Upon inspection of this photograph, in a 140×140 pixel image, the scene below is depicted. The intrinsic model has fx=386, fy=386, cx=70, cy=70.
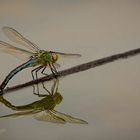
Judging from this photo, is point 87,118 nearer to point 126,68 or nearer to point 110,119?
point 110,119

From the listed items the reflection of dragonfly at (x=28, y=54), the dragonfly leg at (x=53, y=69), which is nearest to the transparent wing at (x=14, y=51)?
the reflection of dragonfly at (x=28, y=54)

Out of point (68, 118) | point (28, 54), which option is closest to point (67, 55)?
point (28, 54)

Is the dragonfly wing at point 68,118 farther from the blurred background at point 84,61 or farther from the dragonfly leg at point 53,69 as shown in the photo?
the dragonfly leg at point 53,69

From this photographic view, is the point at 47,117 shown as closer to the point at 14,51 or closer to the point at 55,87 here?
the point at 55,87

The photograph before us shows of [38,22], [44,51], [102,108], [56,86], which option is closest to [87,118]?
[102,108]

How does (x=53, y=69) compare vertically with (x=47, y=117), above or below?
above

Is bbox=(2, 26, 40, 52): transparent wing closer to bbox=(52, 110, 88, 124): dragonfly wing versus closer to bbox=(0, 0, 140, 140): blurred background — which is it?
bbox=(0, 0, 140, 140): blurred background
